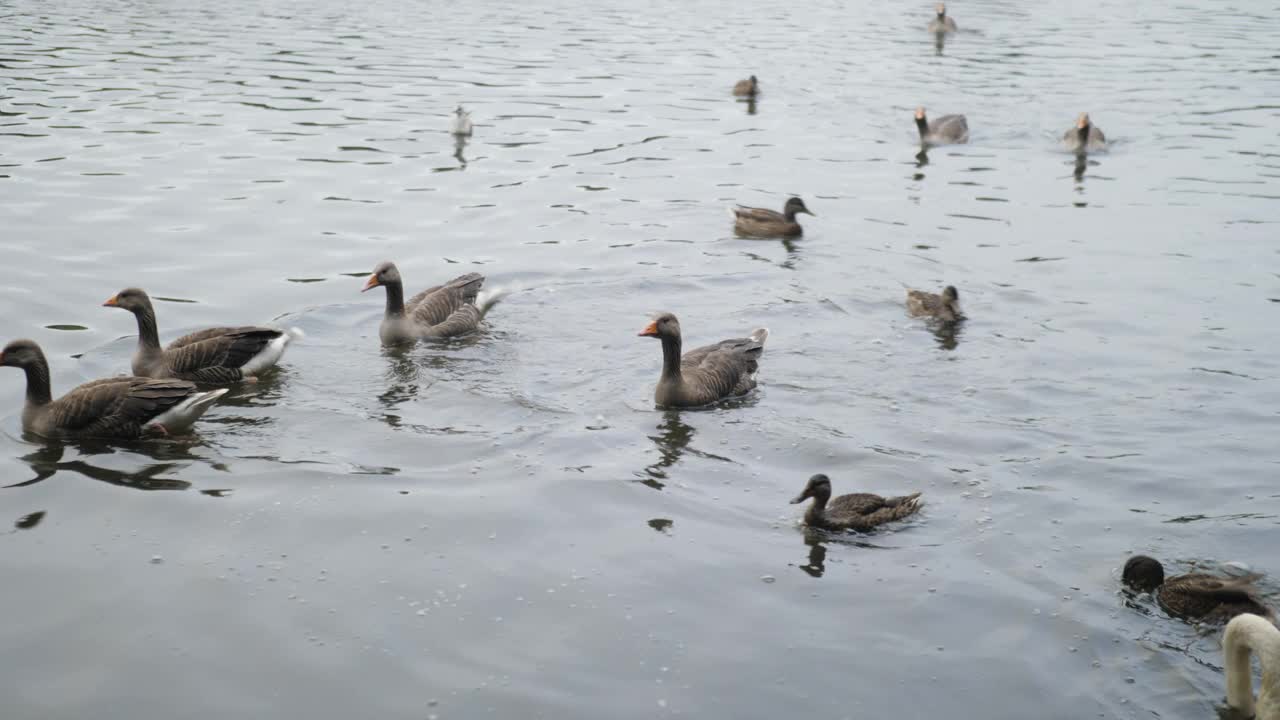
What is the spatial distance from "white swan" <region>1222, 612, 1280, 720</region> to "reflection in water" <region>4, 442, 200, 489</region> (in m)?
8.00

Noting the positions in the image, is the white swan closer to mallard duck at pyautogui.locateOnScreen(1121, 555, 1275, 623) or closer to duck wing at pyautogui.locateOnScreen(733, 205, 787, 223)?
mallard duck at pyautogui.locateOnScreen(1121, 555, 1275, 623)

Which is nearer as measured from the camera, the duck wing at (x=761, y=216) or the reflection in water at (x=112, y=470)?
the reflection in water at (x=112, y=470)

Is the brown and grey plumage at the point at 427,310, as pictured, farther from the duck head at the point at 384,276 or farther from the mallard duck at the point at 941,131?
the mallard duck at the point at 941,131

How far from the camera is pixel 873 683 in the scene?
8.20 meters

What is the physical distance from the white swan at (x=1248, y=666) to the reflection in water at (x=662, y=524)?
414 cm

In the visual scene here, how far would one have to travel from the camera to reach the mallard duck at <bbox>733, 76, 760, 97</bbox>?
28.6 m

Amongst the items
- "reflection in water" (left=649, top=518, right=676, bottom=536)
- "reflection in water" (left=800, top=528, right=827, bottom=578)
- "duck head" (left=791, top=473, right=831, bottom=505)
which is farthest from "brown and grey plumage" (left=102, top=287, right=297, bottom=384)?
"reflection in water" (left=800, top=528, right=827, bottom=578)

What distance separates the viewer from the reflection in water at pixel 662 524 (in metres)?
10.3

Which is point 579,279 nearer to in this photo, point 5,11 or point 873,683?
point 873,683

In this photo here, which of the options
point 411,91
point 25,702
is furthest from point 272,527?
point 411,91

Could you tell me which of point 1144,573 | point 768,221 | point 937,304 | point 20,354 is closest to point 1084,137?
point 768,221

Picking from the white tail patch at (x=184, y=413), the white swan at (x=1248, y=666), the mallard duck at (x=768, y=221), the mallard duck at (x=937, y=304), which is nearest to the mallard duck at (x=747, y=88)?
the mallard duck at (x=768, y=221)

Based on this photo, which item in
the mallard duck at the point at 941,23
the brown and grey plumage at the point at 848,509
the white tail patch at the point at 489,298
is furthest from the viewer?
the mallard duck at the point at 941,23

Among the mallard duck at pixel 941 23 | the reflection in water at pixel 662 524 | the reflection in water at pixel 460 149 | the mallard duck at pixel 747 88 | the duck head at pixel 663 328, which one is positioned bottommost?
the reflection in water at pixel 662 524
